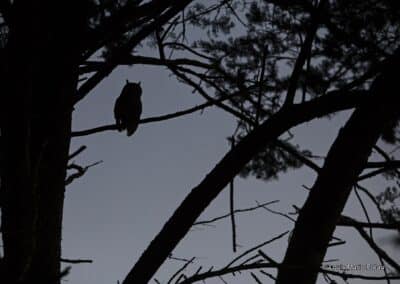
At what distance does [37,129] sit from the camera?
1534mm

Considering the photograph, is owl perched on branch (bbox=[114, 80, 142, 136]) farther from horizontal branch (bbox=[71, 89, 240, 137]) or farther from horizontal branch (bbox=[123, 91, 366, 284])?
horizontal branch (bbox=[123, 91, 366, 284])

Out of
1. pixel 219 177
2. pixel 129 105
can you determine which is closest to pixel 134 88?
pixel 129 105

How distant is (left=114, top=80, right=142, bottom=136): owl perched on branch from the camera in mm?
2587

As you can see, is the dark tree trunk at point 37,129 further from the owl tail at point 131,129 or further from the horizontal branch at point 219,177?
the owl tail at point 131,129

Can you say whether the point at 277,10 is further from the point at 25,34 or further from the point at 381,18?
the point at 25,34

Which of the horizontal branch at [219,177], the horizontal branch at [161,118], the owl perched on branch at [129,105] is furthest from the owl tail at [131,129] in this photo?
the horizontal branch at [219,177]

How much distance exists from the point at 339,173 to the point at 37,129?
3.29 ft

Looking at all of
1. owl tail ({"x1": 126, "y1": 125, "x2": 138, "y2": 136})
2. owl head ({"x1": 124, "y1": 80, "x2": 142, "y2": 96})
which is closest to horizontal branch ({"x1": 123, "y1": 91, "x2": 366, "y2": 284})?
owl tail ({"x1": 126, "y1": 125, "x2": 138, "y2": 136})

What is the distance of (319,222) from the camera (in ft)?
5.40

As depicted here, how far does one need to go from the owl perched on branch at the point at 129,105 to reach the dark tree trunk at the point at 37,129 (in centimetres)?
90

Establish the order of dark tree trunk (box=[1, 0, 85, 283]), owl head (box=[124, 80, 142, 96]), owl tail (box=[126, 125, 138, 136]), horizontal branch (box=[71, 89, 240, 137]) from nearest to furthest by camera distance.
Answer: dark tree trunk (box=[1, 0, 85, 283]), horizontal branch (box=[71, 89, 240, 137]), owl tail (box=[126, 125, 138, 136]), owl head (box=[124, 80, 142, 96])

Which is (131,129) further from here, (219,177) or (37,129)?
(219,177)

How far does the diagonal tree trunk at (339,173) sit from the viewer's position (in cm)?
163

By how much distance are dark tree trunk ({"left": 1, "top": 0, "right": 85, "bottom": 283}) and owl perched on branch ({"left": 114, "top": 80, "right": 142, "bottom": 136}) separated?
0.90 m
